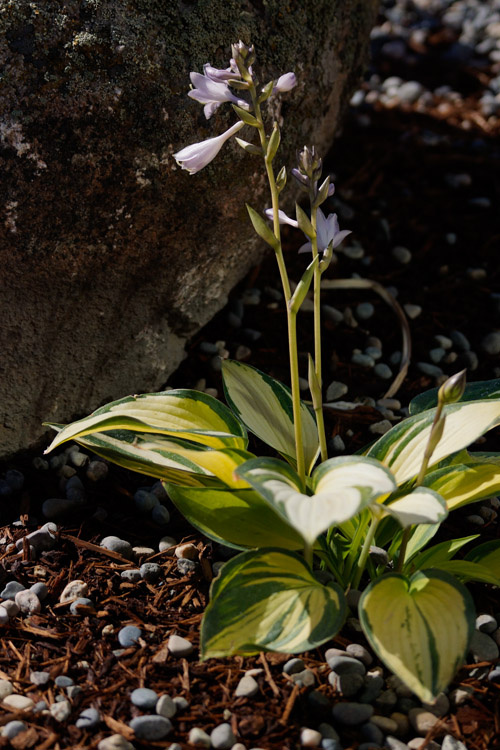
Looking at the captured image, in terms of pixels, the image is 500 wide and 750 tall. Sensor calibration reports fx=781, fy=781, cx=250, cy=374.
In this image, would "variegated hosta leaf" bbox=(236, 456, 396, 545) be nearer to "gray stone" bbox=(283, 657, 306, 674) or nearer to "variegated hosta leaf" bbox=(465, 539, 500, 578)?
"gray stone" bbox=(283, 657, 306, 674)

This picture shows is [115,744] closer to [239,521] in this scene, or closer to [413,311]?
[239,521]

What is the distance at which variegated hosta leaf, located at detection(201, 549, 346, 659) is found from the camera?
168 centimetres

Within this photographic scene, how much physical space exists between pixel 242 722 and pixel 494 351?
6.51 feet

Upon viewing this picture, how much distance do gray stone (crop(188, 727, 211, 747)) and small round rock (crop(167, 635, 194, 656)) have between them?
0.71ft

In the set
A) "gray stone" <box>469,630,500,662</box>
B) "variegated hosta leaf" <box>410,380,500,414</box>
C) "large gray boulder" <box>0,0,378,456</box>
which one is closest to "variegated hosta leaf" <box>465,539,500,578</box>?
A: "gray stone" <box>469,630,500,662</box>

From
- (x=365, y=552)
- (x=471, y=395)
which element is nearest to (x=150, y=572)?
(x=365, y=552)

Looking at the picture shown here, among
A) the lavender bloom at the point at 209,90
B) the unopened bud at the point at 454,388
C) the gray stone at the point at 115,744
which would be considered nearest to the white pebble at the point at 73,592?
the gray stone at the point at 115,744

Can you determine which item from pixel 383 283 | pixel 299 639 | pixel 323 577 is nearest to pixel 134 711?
pixel 299 639

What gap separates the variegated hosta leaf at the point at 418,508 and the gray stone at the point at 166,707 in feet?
2.09

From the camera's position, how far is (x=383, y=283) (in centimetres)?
349

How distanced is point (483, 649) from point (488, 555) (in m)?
0.23

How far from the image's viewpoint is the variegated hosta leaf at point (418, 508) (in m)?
1.60

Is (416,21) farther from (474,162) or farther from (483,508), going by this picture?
(483,508)

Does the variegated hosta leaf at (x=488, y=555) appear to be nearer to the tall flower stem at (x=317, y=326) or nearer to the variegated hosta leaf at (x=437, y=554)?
the variegated hosta leaf at (x=437, y=554)
